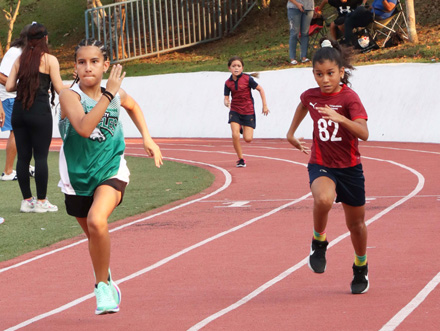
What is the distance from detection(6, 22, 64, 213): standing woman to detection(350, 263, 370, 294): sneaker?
15.2 ft

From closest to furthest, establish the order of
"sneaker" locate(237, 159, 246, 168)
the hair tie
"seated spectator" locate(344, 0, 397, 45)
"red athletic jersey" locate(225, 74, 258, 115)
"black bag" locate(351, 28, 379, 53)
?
the hair tie
"sneaker" locate(237, 159, 246, 168)
"red athletic jersey" locate(225, 74, 258, 115)
"seated spectator" locate(344, 0, 397, 45)
"black bag" locate(351, 28, 379, 53)

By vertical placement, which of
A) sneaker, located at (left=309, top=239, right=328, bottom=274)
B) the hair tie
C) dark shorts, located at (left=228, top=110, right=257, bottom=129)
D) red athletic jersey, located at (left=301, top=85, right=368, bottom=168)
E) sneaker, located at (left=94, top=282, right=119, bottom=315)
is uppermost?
the hair tie

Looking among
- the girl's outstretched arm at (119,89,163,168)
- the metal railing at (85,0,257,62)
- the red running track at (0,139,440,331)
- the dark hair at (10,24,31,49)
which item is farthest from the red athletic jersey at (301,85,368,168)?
the metal railing at (85,0,257,62)

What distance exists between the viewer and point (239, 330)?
17.3ft

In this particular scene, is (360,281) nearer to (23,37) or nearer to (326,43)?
(326,43)

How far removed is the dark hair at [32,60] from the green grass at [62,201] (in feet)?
4.81

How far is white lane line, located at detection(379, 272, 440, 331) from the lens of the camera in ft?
17.1

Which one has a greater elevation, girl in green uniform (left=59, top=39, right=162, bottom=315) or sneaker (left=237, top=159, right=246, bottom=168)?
girl in green uniform (left=59, top=39, right=162, bottom=315)

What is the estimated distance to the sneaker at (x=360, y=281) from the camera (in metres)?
6.12

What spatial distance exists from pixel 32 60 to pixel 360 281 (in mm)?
5125

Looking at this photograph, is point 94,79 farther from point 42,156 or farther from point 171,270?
point 42,156

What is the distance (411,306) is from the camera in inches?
223

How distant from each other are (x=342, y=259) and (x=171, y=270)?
1.41 m

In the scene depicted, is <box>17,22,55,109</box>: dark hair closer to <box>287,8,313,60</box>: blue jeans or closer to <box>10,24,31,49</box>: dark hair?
<box>10,24,31,49</box>: dark hair
